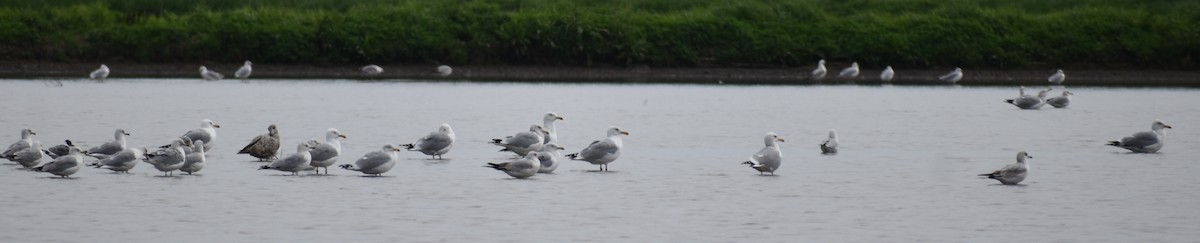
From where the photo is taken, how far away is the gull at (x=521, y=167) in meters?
21.0

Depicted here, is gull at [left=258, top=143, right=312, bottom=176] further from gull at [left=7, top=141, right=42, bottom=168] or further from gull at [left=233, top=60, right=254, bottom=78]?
gull at [left=233, top=60, right=254, bottom=78]

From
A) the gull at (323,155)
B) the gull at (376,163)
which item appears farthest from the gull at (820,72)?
the gull at (376,163)

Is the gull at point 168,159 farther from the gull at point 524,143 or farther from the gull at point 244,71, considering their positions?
the gull at point 244,71

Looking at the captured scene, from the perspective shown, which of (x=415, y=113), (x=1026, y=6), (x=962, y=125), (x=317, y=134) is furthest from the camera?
(x=1026, y=6)

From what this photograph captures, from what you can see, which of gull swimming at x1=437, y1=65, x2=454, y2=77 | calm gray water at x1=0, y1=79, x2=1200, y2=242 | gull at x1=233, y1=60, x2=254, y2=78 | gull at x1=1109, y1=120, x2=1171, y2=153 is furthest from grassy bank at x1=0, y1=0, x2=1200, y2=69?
gull at x1=1109, y1=120, x2=1171, y2=153

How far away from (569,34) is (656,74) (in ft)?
8.42

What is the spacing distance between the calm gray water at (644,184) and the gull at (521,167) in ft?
0.65

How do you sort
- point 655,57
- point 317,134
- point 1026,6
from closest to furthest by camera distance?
point 317,134 < point 655,57 < point 1026,6

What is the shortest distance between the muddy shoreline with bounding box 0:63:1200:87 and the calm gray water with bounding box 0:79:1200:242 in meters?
14.5

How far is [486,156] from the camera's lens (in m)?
25.1

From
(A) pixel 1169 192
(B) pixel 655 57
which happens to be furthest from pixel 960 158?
(B) pixel 655 57

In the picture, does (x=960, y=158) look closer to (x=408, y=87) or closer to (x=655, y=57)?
(x=408, y=87)

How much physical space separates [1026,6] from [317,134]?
123 ft

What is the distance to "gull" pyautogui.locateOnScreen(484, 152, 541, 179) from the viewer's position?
21016mm
